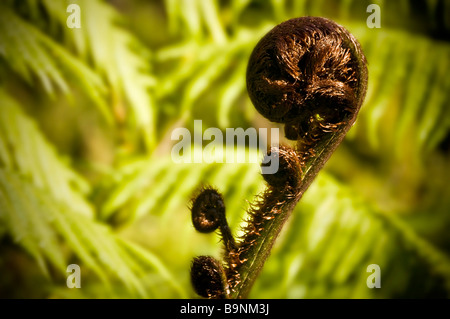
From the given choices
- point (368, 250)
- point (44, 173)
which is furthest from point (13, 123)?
point (368, 250)

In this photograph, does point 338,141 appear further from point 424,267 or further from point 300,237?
point 424,267

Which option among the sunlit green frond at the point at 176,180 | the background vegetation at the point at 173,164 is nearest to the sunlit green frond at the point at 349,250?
the background vegetation at the point at 173,164

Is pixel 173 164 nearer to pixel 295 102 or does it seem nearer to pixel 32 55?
pixel 32 55

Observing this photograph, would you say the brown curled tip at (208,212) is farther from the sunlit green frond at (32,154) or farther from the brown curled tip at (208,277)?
the sunlit green frond at (32,154)

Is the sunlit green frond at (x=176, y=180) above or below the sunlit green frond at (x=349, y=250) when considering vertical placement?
above

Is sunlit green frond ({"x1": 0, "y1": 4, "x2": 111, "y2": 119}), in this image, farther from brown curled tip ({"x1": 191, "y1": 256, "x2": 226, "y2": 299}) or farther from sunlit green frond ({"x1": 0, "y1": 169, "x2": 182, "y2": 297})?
brown curled tip ({"x1": 191, "y1": 256, "x2": 226, "y2": 299})

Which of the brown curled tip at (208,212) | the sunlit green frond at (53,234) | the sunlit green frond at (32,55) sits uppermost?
the sunlit green frond at (32,55)

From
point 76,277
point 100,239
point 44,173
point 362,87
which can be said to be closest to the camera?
point 362,87

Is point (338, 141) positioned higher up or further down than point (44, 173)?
further down
